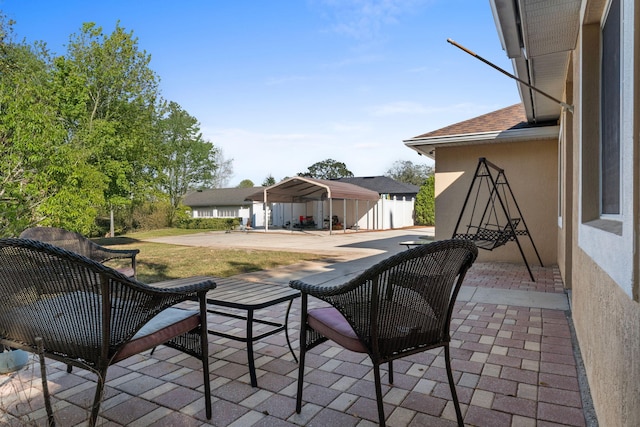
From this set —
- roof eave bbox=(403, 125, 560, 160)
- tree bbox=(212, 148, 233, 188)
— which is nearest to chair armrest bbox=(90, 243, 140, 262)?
roof eave bbox=(403, 125, 560, 160)

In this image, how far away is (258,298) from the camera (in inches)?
107

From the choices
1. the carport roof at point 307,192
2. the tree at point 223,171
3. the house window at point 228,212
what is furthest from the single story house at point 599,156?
the tree at point 223,171

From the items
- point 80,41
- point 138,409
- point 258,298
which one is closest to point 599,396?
point 258,298

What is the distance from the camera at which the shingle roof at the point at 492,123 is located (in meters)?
7.95

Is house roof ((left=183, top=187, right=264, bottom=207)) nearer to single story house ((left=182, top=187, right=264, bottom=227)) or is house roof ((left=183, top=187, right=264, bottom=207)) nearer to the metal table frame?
single story house ((left=182, top=187, right=264, bottom=227))

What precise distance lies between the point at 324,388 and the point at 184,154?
1374 inches

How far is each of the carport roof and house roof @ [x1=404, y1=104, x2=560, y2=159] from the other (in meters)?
10.6

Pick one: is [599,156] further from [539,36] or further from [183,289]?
[183,289]

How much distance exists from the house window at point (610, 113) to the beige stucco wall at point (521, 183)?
591 cm

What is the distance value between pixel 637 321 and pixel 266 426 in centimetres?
173

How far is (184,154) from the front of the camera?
3441cm

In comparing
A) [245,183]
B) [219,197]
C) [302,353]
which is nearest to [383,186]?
[219,197]

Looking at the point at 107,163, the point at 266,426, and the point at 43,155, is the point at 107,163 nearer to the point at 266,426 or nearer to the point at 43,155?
the point at 43,155

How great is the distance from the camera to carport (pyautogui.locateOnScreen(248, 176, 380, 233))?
20.0 meters
